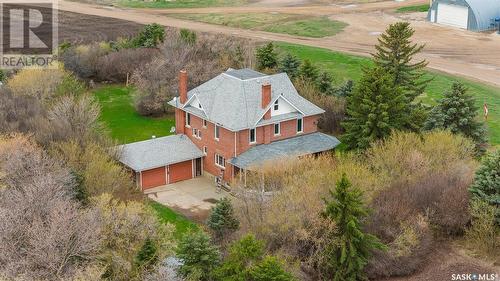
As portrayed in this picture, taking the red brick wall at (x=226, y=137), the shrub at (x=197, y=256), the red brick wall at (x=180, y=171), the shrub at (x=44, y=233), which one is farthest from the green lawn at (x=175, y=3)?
the shrub at (x=197, y=256)

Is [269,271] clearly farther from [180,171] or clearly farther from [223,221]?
[180,171]

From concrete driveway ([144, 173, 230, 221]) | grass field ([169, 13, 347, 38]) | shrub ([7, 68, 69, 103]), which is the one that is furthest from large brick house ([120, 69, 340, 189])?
grass field ([169, 13, 347, 38])

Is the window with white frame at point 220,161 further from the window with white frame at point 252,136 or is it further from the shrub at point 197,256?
the shrub at point 197,256

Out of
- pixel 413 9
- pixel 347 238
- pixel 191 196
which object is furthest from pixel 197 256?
pixel 413 9

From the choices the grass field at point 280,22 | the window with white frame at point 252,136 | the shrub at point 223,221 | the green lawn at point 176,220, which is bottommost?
the green lawn at point 176,220

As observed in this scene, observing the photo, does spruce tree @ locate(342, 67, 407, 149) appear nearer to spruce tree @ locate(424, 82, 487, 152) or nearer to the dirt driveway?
spruce tree @ locate(424, 82, 487, 152)

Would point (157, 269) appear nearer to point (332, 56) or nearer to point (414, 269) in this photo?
point (414, 269)
